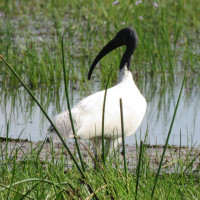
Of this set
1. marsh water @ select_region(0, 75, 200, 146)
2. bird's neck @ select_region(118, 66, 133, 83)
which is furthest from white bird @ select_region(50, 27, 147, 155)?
marsh water @ select_region(0, 75, 200, 146)

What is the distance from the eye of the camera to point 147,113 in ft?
21.1

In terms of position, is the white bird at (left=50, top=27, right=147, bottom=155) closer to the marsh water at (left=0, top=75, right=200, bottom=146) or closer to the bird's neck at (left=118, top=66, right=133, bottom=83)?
the bird's neck at (left=118, top=66, right=133, bottom=83)

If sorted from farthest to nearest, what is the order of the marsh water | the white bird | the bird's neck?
the marsh water < the bird's neck < the white bird

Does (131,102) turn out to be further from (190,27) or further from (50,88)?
(190,27)

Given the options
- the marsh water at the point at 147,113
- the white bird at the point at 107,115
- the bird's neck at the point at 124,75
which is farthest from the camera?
the marsh water at the point at 147,113

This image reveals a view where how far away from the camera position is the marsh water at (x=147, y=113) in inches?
220

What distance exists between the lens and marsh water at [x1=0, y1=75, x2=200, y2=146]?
18.3ft

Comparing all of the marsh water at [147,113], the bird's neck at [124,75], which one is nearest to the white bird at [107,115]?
the bird's neck at [124,75]

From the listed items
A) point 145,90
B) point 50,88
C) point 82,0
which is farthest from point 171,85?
point 82,0

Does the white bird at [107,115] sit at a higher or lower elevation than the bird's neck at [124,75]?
lower

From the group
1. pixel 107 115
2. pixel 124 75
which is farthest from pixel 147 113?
pixel 107 115

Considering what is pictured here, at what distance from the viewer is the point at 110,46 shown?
5.40 m

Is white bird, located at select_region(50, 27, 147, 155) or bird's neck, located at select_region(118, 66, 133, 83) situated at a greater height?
bird's neck, located at select_region(118, 66, 133, 83)

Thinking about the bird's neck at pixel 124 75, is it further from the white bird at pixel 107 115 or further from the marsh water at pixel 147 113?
the marsh water at pixel 147 113
